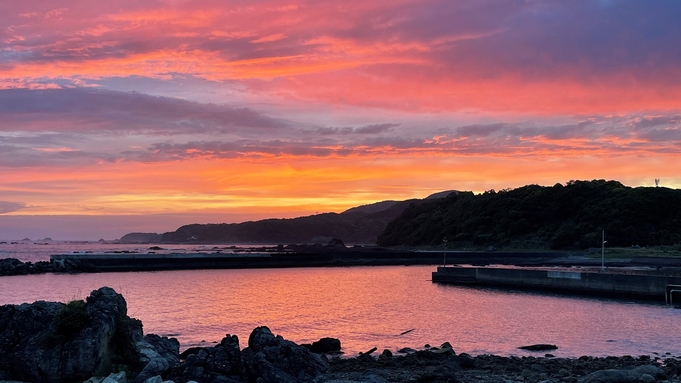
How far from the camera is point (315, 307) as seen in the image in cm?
3612

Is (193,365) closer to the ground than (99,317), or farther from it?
closer to the ground

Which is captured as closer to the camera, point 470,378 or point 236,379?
point 236,379

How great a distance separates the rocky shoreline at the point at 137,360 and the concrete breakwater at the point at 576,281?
2397cm

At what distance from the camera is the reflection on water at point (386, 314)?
2467 centimetres

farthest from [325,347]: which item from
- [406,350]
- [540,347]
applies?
[540,347]

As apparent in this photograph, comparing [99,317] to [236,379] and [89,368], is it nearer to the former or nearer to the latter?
[89,368]

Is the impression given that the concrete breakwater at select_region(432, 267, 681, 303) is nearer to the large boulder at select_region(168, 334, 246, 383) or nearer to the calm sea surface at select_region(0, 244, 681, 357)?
the calm sea surface at select_region(0, 244, 681, 357)

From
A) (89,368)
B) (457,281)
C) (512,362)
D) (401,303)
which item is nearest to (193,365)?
(89,368)

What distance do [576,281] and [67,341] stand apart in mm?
38602

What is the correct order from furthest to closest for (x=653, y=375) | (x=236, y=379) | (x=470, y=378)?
(x=470, y=378), (x=653, y=375), (x=236, y=379)

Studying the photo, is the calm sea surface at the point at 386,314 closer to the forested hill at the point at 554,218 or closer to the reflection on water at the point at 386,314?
the reflection on water at the point at 386,314

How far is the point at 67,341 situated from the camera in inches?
552

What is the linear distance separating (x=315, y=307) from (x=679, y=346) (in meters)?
19.0

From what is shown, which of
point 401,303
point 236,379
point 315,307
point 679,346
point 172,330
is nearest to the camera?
point 236,379
